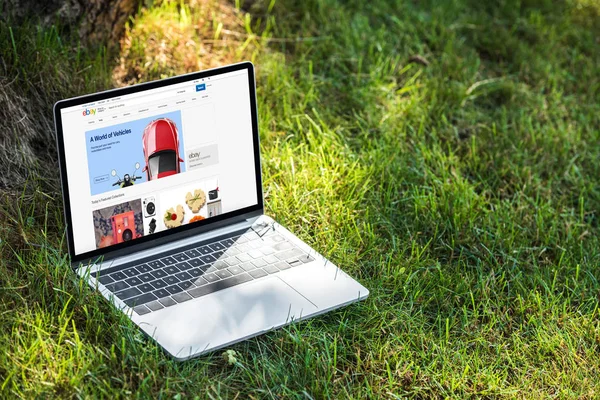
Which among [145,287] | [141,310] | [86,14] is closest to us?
[141,310]

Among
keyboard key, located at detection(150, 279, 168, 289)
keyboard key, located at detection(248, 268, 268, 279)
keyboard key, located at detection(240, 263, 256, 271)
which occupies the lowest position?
keyboard key, located at detection(248, 268, 268, 279)

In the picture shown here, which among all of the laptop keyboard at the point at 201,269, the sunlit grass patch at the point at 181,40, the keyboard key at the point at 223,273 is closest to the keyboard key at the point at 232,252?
the laptop keyboard at the point at 201,269

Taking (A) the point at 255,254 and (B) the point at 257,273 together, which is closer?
(B) the point at 257,273

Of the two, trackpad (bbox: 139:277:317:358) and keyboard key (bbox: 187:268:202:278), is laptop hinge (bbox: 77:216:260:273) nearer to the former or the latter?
keyboard key (bbox: 187:268:202:278)

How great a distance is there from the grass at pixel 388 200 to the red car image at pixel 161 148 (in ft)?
1.52

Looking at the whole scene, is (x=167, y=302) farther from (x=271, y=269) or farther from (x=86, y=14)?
(x=86, y=14)

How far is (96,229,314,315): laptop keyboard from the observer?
284 cm

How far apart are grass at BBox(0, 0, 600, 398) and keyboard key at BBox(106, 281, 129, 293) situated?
0.22 ft

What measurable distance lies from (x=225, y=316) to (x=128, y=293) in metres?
0.34

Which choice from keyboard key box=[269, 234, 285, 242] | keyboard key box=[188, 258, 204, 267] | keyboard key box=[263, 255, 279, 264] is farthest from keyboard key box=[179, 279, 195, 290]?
keyboard key box=[269, 234, 285, 242]

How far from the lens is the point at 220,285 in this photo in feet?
9.61

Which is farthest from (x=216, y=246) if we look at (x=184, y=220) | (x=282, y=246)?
(x=282, y=246)

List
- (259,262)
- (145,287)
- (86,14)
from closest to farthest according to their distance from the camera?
(145,287)
(259,262)
(86,14)

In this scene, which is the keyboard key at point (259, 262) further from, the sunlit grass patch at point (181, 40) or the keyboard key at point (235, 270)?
the sunlit grass patch at point (181, 40)
